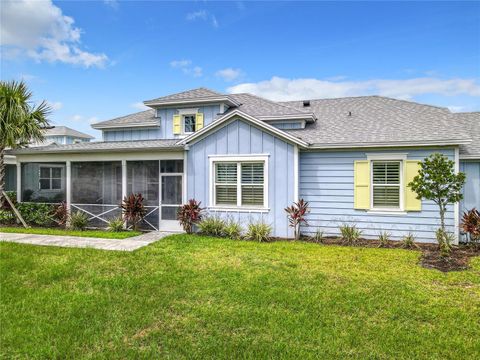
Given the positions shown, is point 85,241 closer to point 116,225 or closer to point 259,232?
point 116,225

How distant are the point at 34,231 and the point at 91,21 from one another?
8.35 metres

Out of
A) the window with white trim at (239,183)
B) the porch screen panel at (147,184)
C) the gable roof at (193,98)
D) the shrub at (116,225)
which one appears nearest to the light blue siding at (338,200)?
the window with white trim at (239,183)

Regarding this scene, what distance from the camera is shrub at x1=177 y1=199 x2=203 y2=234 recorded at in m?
11.4

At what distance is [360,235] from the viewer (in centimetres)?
1077

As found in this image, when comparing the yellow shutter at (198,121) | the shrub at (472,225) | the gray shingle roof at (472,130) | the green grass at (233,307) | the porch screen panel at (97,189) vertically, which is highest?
the yellow shutter at (198,121)

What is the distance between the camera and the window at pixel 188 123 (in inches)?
589

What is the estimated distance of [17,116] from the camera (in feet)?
41.9

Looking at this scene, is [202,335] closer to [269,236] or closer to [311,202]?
[269,236]

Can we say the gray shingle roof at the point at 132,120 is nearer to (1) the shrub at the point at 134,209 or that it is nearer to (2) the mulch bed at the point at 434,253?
(1) the shrub at the point at 134,209

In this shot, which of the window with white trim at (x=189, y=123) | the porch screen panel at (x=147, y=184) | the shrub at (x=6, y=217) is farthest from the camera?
the window with white trim at (x=189, y=123)

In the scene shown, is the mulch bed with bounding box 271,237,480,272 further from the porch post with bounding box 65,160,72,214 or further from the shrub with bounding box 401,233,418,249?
the porch post with bounding box 65,160,72,214

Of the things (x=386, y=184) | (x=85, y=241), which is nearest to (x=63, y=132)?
(x=85, y=241)

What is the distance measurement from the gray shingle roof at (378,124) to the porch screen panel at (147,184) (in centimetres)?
580

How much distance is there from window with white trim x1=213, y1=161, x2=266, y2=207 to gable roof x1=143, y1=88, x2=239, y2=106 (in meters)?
4.02
